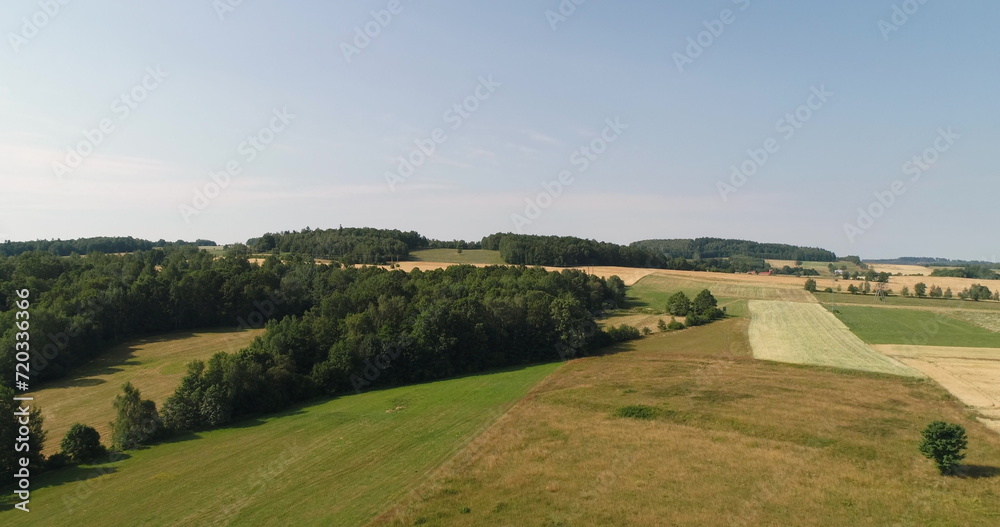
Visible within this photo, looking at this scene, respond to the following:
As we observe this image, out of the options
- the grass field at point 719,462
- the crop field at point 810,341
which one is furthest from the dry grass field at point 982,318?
the grass field at point 719,462

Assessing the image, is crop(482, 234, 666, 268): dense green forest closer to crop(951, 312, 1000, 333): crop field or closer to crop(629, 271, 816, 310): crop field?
crop(629, 271, 816, 310): crop field

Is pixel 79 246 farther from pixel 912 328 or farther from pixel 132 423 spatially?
pixel 912 328

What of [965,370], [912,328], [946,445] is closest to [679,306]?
[912,328]

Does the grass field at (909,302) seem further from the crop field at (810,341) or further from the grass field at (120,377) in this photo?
the grass field at (120,377)

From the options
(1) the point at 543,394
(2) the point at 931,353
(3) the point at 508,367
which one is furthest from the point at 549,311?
(2) the point at 931,353

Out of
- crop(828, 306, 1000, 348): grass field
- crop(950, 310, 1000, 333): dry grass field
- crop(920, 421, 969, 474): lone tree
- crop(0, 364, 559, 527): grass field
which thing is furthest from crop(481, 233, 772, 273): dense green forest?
crop(920, 421, 969, 474): lone tree

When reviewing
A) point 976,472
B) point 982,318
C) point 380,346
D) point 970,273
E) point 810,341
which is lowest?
point 976,472
